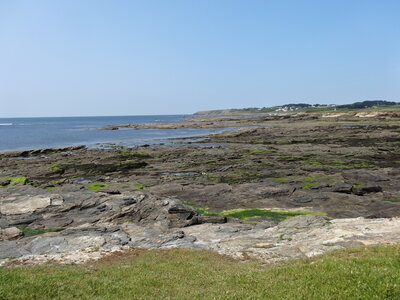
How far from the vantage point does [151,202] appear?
30047mm

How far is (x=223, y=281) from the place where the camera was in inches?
496

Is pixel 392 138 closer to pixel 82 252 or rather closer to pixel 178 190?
pixel 178 190

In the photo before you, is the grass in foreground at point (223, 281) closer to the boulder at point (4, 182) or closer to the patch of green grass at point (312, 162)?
the boulder at point (4, 182)

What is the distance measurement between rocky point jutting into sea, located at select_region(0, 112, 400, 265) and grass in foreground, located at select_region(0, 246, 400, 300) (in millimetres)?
4222

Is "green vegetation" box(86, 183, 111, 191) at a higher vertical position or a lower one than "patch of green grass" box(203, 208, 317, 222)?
higher

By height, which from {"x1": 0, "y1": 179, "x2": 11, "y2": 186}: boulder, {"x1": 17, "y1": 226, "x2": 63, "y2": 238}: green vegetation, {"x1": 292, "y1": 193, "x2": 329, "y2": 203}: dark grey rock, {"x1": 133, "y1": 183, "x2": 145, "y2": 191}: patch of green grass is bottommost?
{"x1": 17, "y1": 226, "x2": 63, "y2": 238}: green vegetation

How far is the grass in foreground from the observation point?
10.4m

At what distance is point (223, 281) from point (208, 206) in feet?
70.0

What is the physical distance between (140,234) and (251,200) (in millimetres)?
14050

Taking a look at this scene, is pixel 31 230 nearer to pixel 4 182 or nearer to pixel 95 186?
pixel 95 186

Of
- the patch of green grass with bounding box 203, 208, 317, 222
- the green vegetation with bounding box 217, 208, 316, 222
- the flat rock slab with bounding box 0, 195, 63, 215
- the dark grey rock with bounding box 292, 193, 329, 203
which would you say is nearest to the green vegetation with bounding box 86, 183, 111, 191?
the flat rock slab with bounding box 0, 195, 63, 215

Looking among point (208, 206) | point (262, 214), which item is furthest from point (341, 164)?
point (208, 206)

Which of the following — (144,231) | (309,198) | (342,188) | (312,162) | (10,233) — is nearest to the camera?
(144,231)

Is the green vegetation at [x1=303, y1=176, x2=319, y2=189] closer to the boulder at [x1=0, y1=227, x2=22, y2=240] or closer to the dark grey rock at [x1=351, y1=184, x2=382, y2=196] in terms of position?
the dark grey rock at [x1=351, y1=184, x2=382, y2=196]
